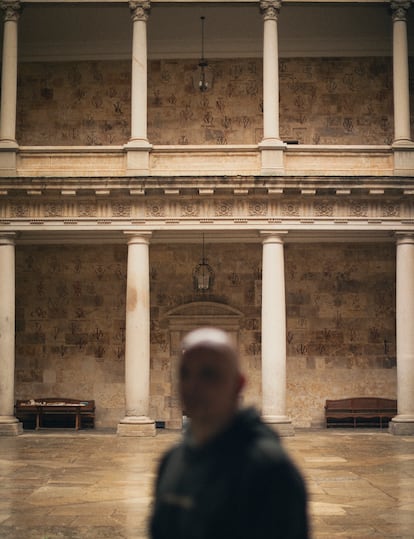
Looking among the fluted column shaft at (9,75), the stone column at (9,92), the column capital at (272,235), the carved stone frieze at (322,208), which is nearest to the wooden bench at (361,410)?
the column capital at (272,235)

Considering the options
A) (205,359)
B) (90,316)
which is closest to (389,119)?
(90,316)

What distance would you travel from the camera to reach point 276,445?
250cm

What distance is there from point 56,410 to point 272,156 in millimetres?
8539

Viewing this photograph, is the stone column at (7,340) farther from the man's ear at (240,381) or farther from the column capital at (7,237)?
the man's ear at (240,381)

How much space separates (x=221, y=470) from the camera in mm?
2514

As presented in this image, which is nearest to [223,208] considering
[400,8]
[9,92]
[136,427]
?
[136,427]

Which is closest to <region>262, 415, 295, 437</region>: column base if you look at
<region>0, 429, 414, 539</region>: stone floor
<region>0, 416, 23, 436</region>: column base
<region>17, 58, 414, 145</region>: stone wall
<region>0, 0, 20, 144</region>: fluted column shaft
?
<region>0, 429, 414, 539</region>: stone floor

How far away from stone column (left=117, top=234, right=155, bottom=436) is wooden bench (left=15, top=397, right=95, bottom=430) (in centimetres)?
278

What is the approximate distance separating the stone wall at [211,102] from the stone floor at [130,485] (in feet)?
28.2

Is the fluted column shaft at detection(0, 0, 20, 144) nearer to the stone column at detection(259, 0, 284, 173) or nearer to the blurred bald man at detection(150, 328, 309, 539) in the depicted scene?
the stone column at detection(259, 0, 284, 173)

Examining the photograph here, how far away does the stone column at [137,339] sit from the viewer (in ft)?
66.4

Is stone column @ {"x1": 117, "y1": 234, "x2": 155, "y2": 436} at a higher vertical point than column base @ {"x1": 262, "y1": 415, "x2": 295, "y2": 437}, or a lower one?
higher

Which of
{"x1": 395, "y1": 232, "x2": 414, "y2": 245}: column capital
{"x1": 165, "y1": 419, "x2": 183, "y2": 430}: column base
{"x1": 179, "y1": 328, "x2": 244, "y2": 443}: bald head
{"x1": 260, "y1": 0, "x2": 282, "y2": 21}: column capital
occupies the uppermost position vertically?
{"x1": 260, "y1": 0, "x2": 282, "y2": 21}: column capital

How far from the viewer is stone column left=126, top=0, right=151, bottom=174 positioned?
2058cm
